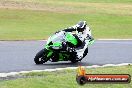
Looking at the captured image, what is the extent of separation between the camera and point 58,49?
14531 millimetres

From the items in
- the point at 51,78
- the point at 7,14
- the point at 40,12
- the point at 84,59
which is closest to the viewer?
the point at 51,78

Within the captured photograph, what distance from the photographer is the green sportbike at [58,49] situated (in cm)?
1452

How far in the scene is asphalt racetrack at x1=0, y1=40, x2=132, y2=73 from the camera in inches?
549

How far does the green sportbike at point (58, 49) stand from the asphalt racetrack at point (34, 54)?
0.65 feet

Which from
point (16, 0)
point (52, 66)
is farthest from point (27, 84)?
point (16, 0)

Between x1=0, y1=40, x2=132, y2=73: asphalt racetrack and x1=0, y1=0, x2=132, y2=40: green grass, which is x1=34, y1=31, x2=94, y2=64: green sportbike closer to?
x1=0, y1=40, x2=132, y2=73: asphalt racetrack

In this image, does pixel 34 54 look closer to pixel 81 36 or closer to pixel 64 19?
pixel 81 36

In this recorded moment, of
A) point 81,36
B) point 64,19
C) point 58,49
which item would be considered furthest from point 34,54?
point 64,19

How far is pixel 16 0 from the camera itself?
5297 cm

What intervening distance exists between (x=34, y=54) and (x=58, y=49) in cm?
256

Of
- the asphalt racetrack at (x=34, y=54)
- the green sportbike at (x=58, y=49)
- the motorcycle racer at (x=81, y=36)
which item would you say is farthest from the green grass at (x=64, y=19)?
the green sportbike at (x=58, y=49)

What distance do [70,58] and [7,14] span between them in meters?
25.7

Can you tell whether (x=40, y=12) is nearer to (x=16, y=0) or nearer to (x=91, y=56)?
(x=16, y=0)

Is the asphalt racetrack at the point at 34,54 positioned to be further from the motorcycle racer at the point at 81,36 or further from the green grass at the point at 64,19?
the green grass at the point at 64,19
